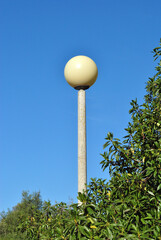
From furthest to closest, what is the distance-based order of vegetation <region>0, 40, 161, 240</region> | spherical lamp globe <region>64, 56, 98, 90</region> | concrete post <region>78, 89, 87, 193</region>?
1. spherical lamp globe <region>64, 56, 98, 90</region>
2. concrete post <region>78, 89, 87, 193</region>
3. vegetation <region>0, 40, 161, 240</region>

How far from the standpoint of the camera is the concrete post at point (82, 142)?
34.2ft

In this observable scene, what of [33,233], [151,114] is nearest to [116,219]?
[151,114]

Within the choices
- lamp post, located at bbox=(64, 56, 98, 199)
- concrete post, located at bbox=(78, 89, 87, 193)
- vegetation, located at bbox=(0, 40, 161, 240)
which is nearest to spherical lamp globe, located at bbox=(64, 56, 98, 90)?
lamp post, located at bbox=(64, 56, 98, 199)

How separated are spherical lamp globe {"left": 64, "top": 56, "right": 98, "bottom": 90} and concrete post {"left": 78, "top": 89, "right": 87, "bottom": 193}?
0.34 metres

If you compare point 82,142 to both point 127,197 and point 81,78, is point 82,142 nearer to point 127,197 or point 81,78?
point 81,78

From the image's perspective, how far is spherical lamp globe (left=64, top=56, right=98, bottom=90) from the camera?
38.3 feet

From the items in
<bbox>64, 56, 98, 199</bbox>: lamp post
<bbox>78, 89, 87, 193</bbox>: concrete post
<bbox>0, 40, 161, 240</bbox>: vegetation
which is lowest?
<bbox>0, 40, 161, 240</bbox>: vegetation

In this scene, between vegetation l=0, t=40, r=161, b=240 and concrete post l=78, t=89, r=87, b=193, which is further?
concrete post l=78, t=89, r=87, b=193

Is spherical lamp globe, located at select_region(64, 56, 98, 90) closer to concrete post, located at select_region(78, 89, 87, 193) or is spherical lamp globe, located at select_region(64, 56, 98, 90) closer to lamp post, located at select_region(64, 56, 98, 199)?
lamp post, located at select_region(64, 56, 98, 199)

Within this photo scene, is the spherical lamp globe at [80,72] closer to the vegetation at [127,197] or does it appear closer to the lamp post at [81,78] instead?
the lamp post at [81,78]

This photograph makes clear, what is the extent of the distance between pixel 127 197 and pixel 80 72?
636cm

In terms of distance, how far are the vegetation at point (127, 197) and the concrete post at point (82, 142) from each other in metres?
1.55

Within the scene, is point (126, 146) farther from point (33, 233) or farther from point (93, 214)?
point (33, 233)

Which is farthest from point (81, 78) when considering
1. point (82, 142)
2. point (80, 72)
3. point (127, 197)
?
point (127, 197)
